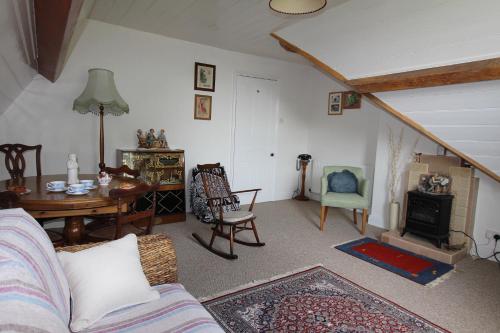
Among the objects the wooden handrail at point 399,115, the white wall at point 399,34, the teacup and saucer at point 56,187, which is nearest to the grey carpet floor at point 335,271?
the wooden handrail at point 399,115

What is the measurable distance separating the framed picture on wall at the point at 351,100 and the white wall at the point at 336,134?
73mm

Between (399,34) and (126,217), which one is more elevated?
(399,34)

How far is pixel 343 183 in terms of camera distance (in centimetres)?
424

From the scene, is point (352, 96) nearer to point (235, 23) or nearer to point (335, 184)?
point (335, 184)

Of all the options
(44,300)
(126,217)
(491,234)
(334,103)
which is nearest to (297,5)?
(126,217)

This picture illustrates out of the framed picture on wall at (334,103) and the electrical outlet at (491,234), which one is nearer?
the electrical outlet at (491,234)

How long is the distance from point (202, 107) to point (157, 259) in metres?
3.32

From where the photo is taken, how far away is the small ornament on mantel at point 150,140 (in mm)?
4078

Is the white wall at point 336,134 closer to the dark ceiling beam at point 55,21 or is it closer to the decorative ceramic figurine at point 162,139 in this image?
the decorative ceramic figurine at point 162,139

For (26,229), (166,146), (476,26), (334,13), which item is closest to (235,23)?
(334,13)

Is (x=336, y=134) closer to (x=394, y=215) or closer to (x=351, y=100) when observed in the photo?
(x=351, y=100)

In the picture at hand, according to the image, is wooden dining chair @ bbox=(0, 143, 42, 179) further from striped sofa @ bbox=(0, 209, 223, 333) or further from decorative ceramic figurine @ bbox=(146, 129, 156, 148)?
striped sofa @ bbox=(0, 209, 223, 333)

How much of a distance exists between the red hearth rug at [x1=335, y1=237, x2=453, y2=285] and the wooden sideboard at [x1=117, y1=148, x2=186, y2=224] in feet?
6.95

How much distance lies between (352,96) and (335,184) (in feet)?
5.55
